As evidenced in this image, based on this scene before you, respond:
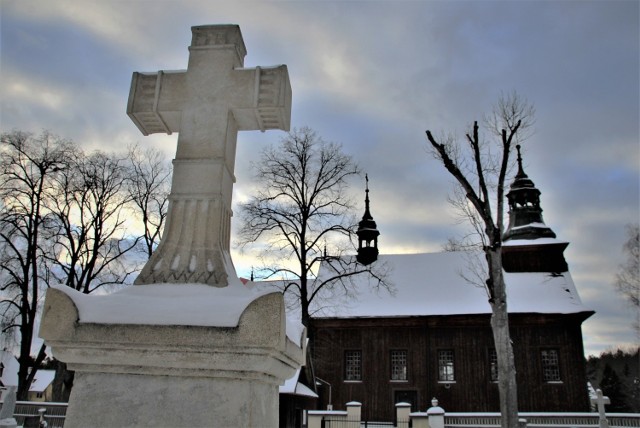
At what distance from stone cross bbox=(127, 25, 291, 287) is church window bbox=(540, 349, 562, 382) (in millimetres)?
30895

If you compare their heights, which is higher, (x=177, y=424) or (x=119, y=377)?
(x=119, y=377)

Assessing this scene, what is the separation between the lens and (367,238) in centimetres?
3881

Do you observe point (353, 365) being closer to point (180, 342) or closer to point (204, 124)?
point (204, 124)

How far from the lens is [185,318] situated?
114 inches

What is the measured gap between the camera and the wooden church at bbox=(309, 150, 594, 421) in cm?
2967

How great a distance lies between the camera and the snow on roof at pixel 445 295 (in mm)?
31656

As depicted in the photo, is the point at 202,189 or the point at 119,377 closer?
the point at 119,377

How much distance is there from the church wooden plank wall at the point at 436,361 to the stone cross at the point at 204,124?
27888 millimetres

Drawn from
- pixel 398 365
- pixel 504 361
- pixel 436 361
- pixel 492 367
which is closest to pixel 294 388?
pixel 504 361

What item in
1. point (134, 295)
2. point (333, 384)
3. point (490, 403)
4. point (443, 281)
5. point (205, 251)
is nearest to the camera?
point (134, 295)

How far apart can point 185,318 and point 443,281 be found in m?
34.2

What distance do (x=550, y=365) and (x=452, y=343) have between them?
5790mm

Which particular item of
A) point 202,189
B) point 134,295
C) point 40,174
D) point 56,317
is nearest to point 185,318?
point 134,295

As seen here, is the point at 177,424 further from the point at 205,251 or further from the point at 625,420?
the point at 625,420
